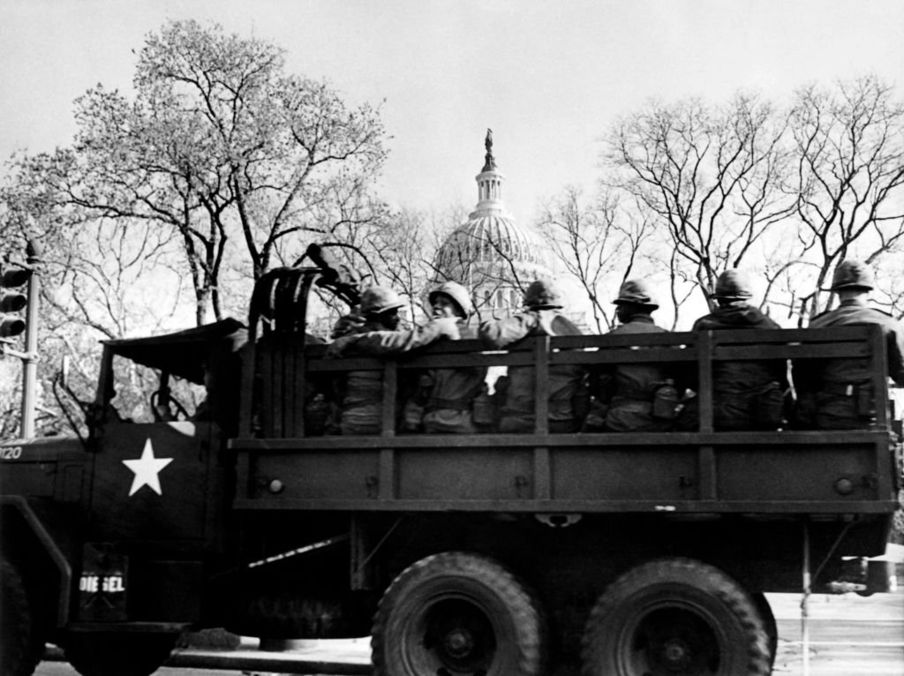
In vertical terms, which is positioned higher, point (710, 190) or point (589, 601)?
point (710, 190)

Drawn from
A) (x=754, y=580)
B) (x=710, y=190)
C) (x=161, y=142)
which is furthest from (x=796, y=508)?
(x=710, y=190)

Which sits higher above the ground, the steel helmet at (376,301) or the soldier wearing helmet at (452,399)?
the steel helmet at (376,301)

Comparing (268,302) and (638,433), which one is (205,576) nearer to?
(268,302)

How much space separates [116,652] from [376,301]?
312 centimetres

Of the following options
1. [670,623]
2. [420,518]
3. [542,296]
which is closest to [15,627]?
[420,518]

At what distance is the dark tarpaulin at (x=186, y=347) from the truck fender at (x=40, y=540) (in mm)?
1220

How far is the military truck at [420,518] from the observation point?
589cm

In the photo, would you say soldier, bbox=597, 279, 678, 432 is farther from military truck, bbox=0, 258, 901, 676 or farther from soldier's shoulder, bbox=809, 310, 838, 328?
soldier's shoulder, bbox=809, 310, 838, 328

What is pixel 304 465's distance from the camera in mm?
6652

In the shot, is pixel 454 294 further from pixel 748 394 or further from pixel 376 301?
pixel 748 394

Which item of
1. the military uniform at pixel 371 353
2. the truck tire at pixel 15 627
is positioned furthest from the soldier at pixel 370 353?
the truck tire at pixel 15 627

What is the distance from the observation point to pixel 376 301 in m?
7.08

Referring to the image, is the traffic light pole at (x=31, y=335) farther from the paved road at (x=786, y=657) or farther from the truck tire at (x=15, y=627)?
the truck tire at (x=15, y=627)

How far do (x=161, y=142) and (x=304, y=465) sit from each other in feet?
42.1
